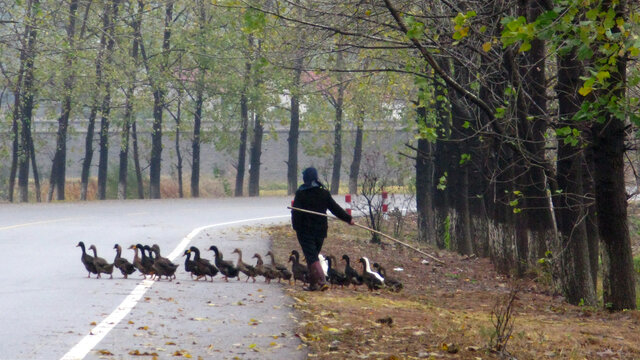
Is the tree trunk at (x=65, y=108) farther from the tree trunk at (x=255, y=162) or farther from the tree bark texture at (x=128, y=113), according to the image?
the tree trunk at (x=255, y=162)

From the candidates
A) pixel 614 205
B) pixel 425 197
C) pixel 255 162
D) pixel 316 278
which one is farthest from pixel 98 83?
pixel 614 205

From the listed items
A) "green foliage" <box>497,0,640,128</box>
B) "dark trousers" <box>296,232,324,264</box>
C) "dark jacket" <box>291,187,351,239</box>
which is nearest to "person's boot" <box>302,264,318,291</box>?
"dark trousers" <box>296,232,324,264</box>

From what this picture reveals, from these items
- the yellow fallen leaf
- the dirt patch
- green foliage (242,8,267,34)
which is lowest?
the dirt patch

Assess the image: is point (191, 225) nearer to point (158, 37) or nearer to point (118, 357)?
point (118, 357)

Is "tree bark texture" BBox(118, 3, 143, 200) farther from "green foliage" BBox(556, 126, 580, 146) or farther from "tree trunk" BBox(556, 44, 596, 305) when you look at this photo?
"green foliage" BBox(556, 126, 580, 146)

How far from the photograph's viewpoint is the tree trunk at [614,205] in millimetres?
12625

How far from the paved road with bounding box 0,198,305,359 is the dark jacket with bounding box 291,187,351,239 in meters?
0.98

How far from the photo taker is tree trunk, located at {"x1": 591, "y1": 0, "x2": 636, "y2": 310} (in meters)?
12.6

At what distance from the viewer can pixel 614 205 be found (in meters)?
12.9

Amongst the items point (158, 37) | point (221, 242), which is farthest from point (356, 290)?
point (158, 37)

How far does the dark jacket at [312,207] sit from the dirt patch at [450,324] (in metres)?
0.92

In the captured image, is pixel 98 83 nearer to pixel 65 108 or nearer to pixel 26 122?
pixel 65 108

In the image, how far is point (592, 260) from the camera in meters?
16.2

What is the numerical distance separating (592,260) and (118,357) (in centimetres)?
987
